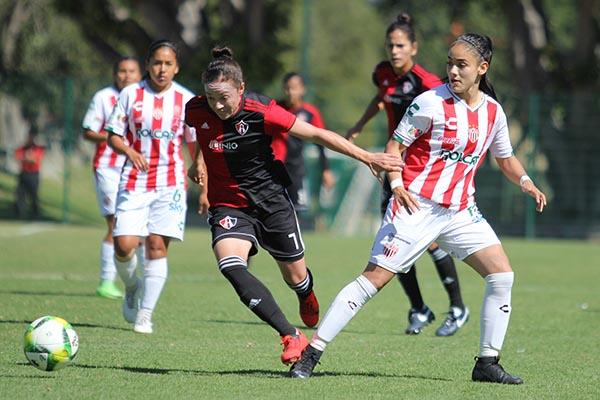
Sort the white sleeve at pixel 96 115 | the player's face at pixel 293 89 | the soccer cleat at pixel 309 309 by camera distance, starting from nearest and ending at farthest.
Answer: the soccer cleat at pixel 309 309 < the white sleeve at pixel 96 115 < the player's face at pixel 293 89

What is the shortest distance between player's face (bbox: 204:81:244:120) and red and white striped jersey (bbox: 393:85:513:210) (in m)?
0.98

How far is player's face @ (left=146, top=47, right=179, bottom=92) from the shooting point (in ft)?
29.2

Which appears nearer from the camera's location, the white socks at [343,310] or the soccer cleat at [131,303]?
the white socks at [343,310]

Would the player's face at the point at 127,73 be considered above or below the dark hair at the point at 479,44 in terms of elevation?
below

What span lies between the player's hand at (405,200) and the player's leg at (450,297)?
2.55 meters

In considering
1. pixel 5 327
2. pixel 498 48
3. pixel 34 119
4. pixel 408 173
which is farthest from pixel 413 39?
pixel 498 48

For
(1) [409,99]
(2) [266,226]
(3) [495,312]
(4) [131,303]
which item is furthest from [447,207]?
(4) [131,303]

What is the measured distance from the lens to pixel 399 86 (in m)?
9.64

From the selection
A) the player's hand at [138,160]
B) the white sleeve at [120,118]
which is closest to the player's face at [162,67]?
the white sleeve at [120,118]

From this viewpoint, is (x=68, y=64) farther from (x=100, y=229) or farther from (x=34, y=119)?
(x=100, y=229)

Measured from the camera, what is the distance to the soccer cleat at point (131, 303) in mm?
9344

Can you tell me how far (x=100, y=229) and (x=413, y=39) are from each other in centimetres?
1443

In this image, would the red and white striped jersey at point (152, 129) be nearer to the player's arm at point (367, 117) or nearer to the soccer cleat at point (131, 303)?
the soccer cleat at point (131, 303)

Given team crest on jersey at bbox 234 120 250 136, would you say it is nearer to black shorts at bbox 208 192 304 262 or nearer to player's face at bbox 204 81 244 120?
player's face at bbox 204 81 244 120
